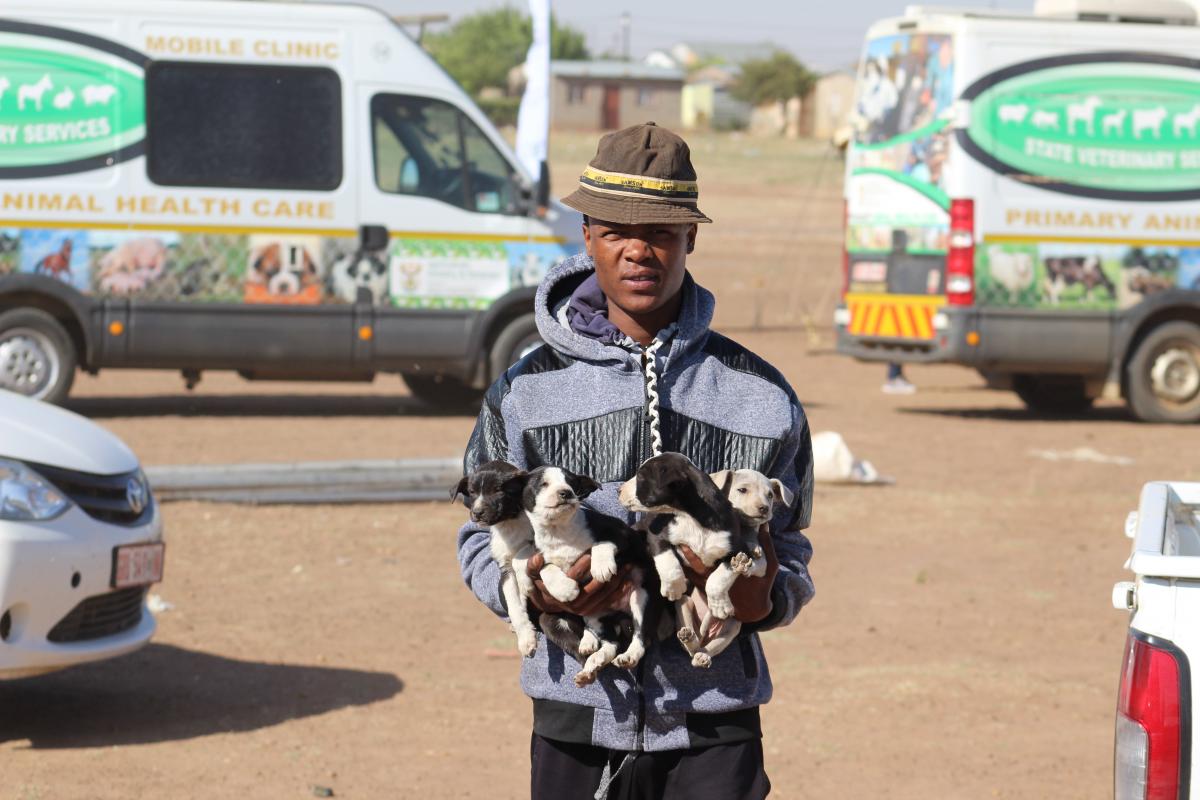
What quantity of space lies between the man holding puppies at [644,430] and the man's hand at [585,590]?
1.4 inches

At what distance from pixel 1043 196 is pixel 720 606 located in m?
12.7

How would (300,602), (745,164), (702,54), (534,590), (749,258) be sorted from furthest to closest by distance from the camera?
1. (702,54)
2. (745,164)
3. (749,258)
4. (300,602)
5. (534,590)

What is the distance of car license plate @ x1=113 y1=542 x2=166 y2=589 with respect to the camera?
6.19 meters

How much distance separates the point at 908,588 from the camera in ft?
29.8

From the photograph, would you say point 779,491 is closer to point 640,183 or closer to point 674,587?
point 674,587

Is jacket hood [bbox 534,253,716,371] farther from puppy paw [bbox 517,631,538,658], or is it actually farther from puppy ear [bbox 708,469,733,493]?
puppy paw [bbox 517,631,538,658]

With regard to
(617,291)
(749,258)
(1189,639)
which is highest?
(617,291)

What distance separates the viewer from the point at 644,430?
9.87 feet

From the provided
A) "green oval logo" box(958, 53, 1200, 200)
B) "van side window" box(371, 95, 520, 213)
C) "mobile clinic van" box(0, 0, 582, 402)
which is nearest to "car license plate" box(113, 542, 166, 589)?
"mobile clinic van" box(0, 0, 582, 402)

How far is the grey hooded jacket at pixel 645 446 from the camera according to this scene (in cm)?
302

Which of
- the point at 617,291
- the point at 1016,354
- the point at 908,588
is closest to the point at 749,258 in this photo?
the point at 1016,354

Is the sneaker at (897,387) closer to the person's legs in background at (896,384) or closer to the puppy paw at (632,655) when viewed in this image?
the person's legs in background at (896,384)

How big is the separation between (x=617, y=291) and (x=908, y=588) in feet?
20.8

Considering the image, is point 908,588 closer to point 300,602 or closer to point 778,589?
point 300,602
